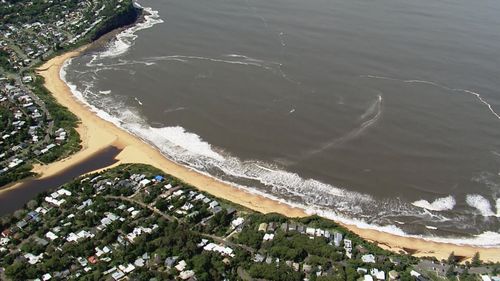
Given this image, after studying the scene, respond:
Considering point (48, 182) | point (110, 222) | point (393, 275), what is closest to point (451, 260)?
point (393, 275)

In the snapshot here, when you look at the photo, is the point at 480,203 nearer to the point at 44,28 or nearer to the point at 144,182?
the point at 144,182

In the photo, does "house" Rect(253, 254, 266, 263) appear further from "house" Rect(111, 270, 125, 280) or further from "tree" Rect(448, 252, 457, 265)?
"tree" Rect(448, 252, 457, 265)

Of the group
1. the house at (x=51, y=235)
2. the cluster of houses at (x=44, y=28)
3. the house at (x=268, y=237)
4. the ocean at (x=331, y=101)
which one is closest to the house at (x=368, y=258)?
the ocean at (x=331, y=101)

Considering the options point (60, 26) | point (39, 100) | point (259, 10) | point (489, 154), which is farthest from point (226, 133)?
point (60, 26)

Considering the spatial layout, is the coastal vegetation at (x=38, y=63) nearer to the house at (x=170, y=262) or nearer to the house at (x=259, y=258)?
the house at (x=170, y=262)

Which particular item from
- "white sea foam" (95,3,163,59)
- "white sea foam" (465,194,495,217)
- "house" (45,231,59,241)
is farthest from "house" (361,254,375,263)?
"white sea foam" (95,3,163,59)
